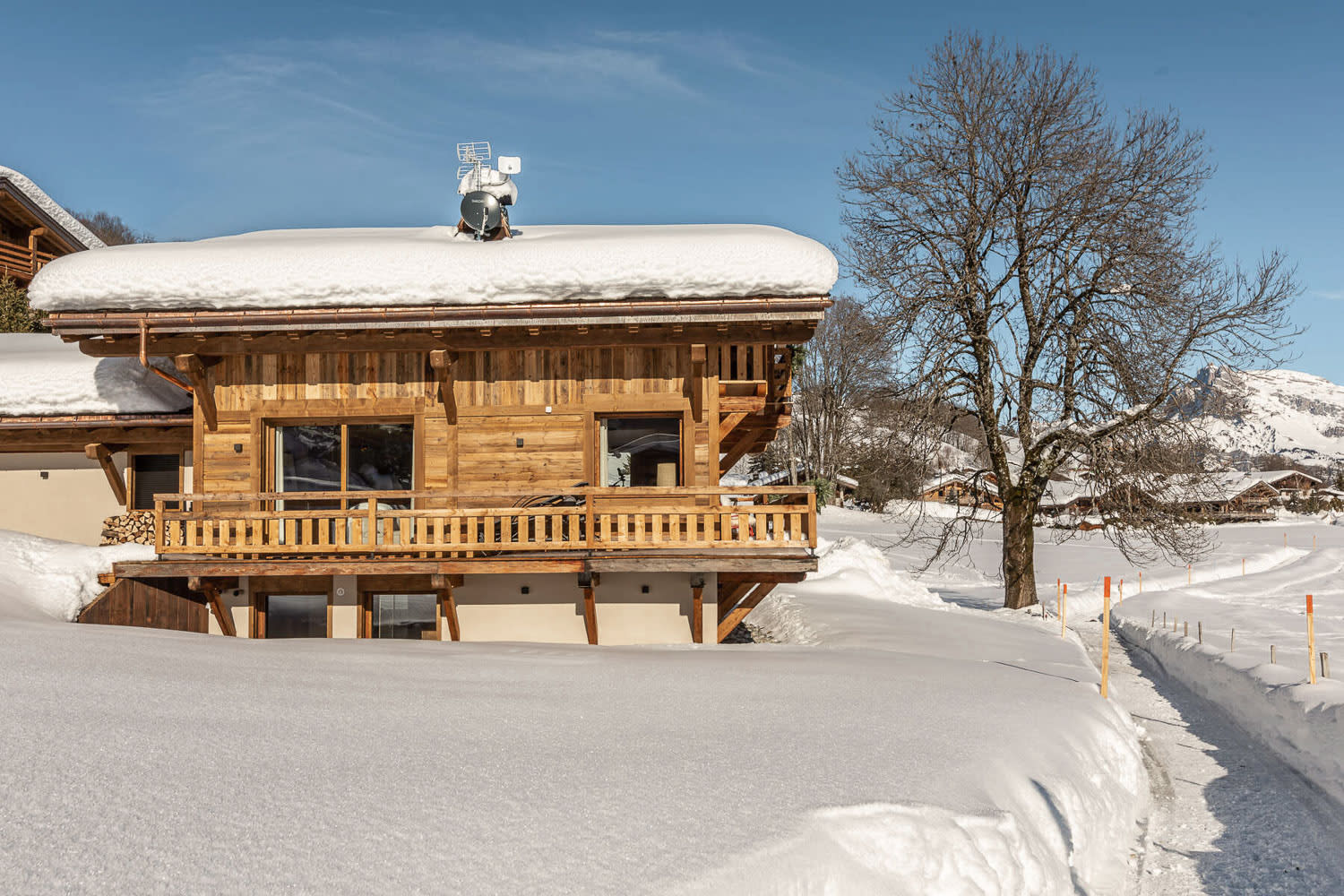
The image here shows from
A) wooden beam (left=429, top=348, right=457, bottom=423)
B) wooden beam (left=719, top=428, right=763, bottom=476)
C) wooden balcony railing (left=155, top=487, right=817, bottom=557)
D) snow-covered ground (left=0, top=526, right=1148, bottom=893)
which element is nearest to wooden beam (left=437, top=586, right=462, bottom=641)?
wooden balcony railing (left=155, top=487, right=817, bottom=557)

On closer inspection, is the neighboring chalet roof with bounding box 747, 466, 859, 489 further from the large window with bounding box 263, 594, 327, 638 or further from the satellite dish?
the large window with bounding box 263, 594, 327, 638

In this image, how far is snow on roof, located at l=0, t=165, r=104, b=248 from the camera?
2720cm

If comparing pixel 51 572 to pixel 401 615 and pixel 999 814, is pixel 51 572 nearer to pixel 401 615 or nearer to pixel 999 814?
pixel 401 615

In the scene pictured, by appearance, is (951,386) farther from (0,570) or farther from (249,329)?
(0,570)

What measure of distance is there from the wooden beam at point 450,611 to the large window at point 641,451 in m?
2.75

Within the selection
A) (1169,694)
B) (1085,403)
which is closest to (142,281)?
(1169,694)

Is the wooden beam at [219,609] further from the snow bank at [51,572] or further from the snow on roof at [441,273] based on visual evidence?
the snow on roof at [441,273]

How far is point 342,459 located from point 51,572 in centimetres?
381

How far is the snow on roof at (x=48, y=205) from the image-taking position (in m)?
27.2

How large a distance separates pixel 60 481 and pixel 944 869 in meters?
15.8

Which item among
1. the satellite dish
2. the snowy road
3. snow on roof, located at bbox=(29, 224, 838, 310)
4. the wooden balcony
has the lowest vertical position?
the snowy road

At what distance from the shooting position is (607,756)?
17.8 feet

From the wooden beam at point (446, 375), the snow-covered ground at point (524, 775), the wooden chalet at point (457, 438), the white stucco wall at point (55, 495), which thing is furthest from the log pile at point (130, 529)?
the snow-covered ground at point (524, 775)

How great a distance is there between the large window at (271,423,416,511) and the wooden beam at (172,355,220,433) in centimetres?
92
